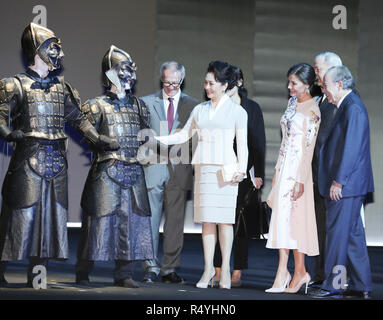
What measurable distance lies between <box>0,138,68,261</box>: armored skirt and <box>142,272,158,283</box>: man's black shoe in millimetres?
834

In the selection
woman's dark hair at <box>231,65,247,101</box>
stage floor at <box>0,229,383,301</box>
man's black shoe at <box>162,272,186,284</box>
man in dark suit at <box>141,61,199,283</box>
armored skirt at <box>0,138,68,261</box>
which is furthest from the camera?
man in dark suit at <box>141,61,199,283</box>

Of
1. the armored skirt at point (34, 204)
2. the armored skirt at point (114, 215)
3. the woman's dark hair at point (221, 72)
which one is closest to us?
the armored skirt at point (34, 204)

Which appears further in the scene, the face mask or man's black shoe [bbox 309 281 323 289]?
man's black shoe [bbox 309 281 323 289]

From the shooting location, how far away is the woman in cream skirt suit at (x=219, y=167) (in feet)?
18.9

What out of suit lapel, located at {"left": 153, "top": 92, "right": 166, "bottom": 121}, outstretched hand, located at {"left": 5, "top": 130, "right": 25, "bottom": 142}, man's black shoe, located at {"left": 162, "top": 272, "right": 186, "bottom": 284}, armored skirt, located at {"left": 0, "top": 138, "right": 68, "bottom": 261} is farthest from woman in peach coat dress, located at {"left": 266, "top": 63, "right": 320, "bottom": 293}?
outstretched hand, located at {"left": 5, "top": 130, "right": 25, "bottom": 142}

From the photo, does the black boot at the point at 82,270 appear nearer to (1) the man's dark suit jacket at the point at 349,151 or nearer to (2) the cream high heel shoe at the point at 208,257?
(2) the cream high heel shoe at the point at 208,257

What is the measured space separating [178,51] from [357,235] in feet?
15.4

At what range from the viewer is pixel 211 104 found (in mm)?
5934

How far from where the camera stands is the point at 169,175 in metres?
6.45

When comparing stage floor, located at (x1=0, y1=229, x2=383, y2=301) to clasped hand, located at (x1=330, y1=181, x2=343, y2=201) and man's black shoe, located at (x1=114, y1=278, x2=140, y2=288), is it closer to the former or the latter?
man's black shoe, located at (x1=114, y1=278, x2=140, y2=288)

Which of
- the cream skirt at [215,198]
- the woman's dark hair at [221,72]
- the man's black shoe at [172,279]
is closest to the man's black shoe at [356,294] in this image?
the cream skirt at [215,198]

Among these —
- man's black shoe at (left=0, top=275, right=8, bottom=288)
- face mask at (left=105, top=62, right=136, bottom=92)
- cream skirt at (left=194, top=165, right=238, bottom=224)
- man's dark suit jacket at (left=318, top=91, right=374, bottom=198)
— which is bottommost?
man's black shoe at (left=0, top=275, right=8, bottom=288)

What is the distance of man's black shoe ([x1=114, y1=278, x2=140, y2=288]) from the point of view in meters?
5.66

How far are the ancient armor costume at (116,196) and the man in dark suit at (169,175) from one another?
0.57 meters
